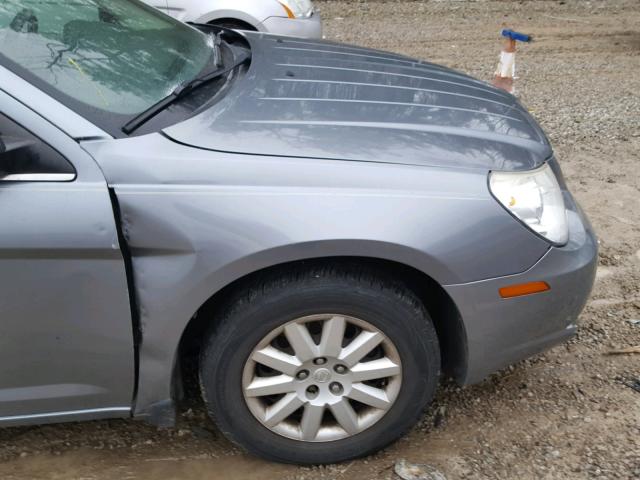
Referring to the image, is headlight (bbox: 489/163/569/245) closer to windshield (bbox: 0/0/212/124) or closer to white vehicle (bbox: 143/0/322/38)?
windshield (bbox: 0/0/212/124)

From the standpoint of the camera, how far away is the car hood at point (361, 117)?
2.26 meters

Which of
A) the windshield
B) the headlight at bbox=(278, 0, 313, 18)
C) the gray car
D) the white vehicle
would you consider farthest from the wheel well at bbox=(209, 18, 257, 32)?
the gray car

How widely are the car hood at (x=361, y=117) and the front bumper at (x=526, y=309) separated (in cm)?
38

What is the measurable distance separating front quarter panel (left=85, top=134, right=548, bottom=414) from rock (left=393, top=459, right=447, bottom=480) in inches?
31.3

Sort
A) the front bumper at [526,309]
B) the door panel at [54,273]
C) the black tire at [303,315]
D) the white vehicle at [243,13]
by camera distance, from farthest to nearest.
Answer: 1. the white vehicle at [243,13]
2. the front bumper at [526,309]
3. the black tire at [303,315]
4. the door panel at [54,273]

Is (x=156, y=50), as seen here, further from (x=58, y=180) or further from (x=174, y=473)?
(x=174, y=473)

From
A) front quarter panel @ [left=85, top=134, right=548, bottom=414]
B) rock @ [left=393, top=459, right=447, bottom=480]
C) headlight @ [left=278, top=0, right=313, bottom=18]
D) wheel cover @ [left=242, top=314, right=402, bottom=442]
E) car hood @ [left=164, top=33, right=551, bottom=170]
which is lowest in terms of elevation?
rock @ [left=393, top=459, right=447, bottom=480]

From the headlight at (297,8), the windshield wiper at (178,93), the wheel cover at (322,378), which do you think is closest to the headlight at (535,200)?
the wheel cover at (322,378)

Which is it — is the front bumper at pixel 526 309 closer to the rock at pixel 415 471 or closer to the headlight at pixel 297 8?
the rock at pixel 415 471

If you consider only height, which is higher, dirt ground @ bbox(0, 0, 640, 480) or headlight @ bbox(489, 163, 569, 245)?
headlight @ bbox(489, 163, 569, 245)

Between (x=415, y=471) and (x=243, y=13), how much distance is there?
4913 mm

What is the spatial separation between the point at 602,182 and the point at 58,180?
152 inches

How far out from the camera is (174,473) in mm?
2562

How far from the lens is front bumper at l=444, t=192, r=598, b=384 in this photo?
2.30 meters
